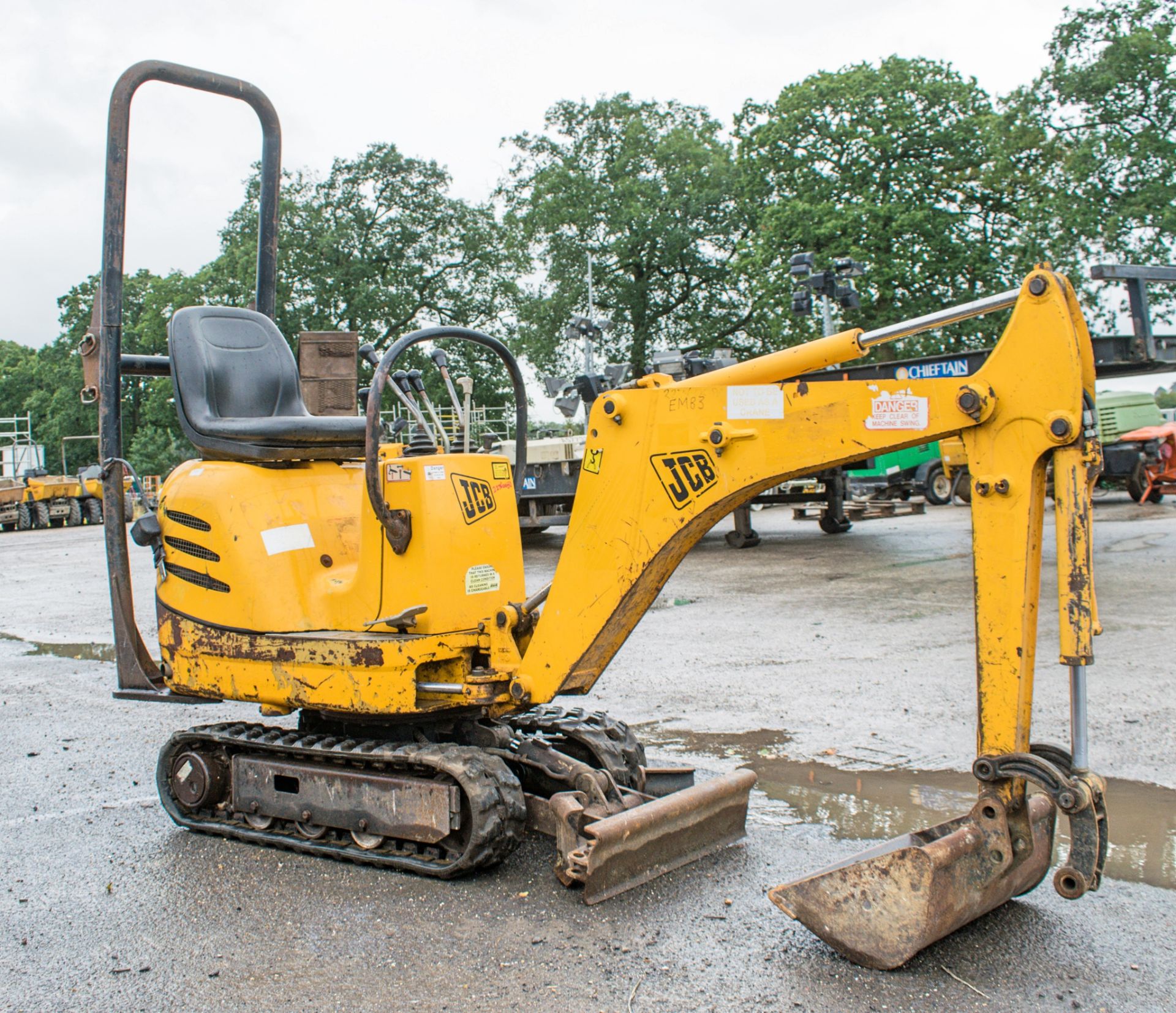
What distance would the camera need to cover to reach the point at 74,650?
970cm

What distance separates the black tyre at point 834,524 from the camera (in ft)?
55.4

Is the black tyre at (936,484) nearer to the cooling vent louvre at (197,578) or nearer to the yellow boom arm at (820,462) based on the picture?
the yellow boom arm at (820,462)

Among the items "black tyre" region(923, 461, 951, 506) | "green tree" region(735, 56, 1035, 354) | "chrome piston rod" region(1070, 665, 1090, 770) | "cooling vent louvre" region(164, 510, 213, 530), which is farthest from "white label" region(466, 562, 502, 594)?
"green tree" region(735, 56, 1035, 354)

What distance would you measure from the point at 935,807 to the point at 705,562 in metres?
9.53

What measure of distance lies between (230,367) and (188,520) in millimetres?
741

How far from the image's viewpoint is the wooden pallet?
1933 centimetres

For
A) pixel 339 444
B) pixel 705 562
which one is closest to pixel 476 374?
pixel 705 562

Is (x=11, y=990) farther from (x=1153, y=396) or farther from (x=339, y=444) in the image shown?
(x=1153, y=396)

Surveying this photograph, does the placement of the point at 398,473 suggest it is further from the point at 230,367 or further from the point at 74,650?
the point at 74,650

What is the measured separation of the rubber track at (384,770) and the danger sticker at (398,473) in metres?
1.04

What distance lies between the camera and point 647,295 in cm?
4344

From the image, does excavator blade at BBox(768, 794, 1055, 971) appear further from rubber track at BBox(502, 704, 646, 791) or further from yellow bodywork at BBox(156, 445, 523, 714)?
yellow bodywork at BBox(156, 445, 523, 714)

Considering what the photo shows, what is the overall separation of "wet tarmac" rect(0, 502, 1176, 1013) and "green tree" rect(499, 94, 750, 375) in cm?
3549

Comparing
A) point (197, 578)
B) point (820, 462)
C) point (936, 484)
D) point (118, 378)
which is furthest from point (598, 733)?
point (936, 484)
